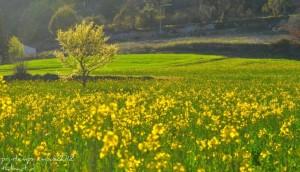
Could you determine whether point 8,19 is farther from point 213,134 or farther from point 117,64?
point 213,134

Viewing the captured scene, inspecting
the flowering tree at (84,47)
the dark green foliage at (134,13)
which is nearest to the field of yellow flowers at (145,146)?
the flowering tree at (84,47)

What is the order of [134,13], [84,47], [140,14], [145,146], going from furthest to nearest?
[134,13]
[140,14]
[84,47]
[145,146]

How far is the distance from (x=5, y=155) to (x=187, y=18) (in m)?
124

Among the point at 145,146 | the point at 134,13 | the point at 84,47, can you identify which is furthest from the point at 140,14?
the point at 145,146

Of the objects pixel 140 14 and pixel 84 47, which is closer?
pixel 84 47

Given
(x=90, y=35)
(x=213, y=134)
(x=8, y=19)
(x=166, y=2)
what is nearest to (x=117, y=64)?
(x=90, y=35)

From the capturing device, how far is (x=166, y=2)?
151 metres

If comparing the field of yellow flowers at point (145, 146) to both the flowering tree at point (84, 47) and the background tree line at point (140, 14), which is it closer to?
the flowering tree at point (84, 47)

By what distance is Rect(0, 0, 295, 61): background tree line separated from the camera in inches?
4953

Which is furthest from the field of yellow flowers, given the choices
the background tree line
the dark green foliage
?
the dark green foliage

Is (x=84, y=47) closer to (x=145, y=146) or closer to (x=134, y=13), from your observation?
(x=145, y=146)

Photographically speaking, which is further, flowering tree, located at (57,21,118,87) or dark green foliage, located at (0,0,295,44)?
dark green foliage, located at (0,0,295,44)

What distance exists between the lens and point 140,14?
12962 centimetres

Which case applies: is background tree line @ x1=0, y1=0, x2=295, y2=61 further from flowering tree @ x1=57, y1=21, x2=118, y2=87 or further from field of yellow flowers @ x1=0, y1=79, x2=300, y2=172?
field of yellow flowers @ x1=0, y1=79, x2=300, y2=172
